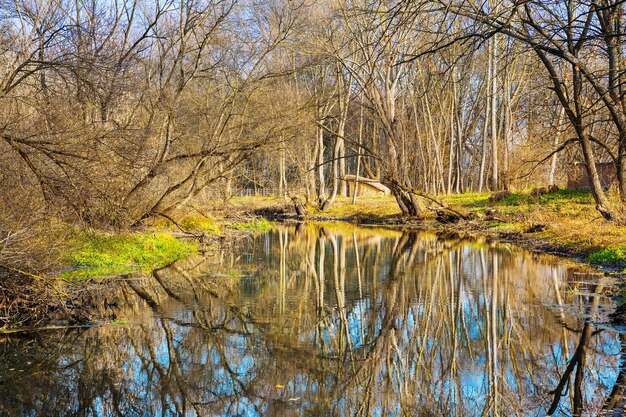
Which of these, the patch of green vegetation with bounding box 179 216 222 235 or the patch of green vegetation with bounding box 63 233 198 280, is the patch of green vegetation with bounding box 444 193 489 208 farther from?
the patch of green vegetation with bounding box 63 233 198 280

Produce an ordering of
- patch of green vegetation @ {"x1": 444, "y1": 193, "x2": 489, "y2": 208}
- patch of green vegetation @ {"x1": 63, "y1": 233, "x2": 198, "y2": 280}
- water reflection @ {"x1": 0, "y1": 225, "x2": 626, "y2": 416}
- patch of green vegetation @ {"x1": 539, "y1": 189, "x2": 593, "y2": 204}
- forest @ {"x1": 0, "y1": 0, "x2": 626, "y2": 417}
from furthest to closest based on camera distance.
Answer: patch of green vegetation @ {"x1": 444, "y1": 193, "x2": 489, "y2": 208}, patch of green vegetation @ {"x1": 539, "y1": 189, "x2": 593, "y2": 204}, patch of green vegetation @ {"x1": 63, "y1": 233, "x2": 198, "y2": 280}, forest @ {"x1": 0, "y1": 0, "x2": 626, "y2": 417}, water reflection @ {"x1": 0, "y1": 225, "x2": 626, "y2": 416}

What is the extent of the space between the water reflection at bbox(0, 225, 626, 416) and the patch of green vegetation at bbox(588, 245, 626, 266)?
119 cm

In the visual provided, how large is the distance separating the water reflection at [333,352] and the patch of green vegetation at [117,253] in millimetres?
1223

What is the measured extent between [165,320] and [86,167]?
111 inches

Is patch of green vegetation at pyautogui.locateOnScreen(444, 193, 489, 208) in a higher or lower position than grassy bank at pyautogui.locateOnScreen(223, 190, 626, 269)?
higher

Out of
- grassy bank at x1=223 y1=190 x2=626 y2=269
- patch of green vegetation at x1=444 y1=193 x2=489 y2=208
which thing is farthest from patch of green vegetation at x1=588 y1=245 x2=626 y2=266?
patch of green vegetation at x1=444 y1=193 x2=489 y2=208

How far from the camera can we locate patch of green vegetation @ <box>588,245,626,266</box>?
15.3 meters

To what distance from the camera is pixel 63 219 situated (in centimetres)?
1184

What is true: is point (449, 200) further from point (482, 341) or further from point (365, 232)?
point (482, 341)

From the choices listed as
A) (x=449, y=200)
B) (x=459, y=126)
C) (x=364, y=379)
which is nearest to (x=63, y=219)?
(x=364, y=379)

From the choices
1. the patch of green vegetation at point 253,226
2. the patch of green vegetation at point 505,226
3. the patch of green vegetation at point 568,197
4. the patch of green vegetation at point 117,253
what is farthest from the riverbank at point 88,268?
the patch of green vegetation at point 568,197

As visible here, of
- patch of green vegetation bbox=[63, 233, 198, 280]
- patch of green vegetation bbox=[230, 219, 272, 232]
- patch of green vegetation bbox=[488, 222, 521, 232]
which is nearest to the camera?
patch of green vegetation bbox=[63, 233, 198, 280]

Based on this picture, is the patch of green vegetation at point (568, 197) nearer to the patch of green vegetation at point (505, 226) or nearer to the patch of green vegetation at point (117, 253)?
the patch of green vegetation at point (505, 226)

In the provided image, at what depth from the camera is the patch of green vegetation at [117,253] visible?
14.5 meters
